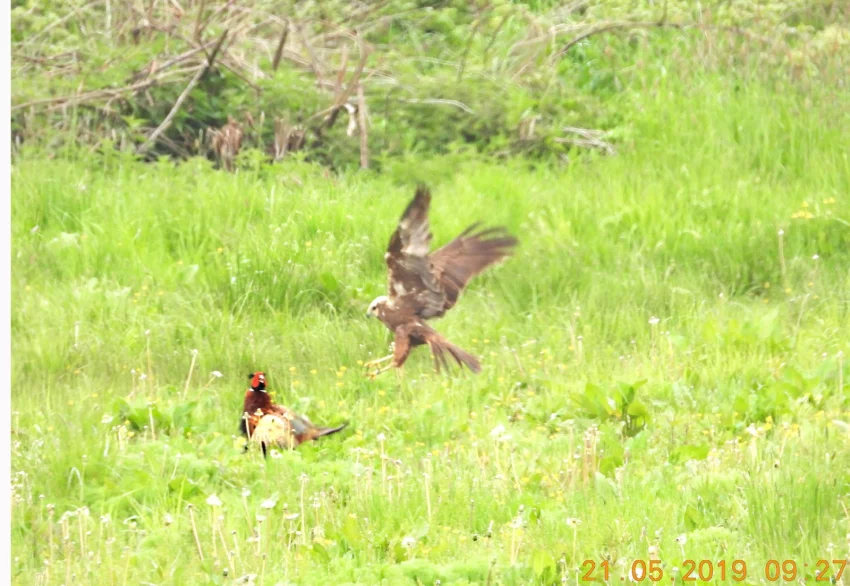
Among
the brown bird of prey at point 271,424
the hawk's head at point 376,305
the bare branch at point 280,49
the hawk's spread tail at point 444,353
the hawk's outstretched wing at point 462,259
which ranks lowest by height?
the hawk's spread tail at point 444,353

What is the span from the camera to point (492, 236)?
7836 mm

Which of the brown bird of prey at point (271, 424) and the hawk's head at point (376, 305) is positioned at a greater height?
the hawk's head at point (376, 305)

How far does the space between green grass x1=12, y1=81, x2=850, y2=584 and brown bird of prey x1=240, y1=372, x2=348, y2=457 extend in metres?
0.11

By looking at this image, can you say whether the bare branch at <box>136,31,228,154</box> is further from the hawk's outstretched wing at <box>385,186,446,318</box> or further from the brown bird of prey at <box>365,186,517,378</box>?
the hawk's outstretched wing at <box>385,186,446,318</box>

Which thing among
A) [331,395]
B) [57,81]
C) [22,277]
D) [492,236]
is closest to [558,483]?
[331,395]

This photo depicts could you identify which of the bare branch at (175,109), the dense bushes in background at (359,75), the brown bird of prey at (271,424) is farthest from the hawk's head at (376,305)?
the bare branch at (175,109)

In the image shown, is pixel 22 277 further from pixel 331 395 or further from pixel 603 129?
pixel 603 129

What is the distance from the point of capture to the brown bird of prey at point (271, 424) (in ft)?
18.7

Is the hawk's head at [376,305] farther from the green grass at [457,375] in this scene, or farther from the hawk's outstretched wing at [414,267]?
the green grass at [457,375]

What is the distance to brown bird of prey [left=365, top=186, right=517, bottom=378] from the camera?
21.6 ft

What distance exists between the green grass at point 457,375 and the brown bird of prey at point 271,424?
0.11 m

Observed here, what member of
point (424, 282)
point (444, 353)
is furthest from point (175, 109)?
point (444, 353)

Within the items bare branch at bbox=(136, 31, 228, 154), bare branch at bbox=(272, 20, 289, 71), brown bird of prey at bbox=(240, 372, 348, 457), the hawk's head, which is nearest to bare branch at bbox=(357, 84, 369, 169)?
bare branch at bbox=(272, 20, 289, 71)
